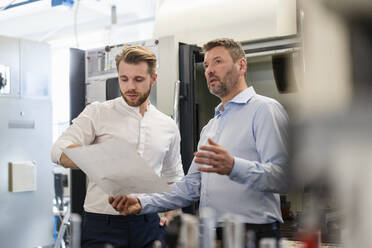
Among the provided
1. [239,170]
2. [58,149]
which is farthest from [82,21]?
[239,170]

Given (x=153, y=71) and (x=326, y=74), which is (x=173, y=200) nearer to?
(x=153, y=71)

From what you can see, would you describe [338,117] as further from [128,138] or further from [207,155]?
[128,138]

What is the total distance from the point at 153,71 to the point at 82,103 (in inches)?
41.6

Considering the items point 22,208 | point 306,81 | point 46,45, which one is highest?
point 46,45

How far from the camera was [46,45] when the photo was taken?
3.38m

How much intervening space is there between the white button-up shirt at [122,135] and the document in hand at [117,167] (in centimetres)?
47

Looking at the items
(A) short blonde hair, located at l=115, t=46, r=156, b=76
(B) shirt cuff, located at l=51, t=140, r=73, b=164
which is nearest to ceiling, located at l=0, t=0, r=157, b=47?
(A) short blonde hair, located at l=115, t=46, r=156, b=76

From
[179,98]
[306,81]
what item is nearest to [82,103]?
[179,98]

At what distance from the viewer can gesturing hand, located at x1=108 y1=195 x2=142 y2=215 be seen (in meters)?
1.25

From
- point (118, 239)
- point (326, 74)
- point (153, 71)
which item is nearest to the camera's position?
point (326, 74)

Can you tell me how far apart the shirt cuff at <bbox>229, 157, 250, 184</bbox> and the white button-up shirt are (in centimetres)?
61

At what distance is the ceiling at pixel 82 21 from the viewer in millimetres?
5025

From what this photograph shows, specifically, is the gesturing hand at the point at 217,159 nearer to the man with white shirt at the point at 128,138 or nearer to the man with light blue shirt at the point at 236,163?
the man with light blue shirt at the point at 236,163

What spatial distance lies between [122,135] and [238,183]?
2.00 ft
